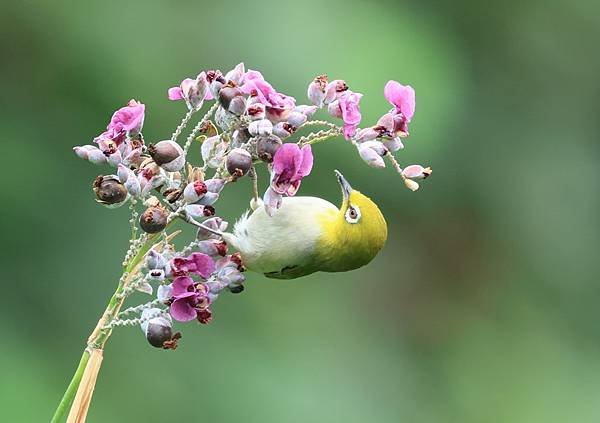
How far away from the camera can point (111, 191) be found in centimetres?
109

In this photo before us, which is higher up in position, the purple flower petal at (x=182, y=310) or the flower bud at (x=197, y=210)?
the flower bud at (x=197, y=210)

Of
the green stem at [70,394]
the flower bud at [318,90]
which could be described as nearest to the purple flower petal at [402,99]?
the flower bud at [318,90]

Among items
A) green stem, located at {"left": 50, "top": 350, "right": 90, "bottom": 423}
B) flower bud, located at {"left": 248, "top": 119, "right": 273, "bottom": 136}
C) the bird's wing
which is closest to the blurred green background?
the bird's wing

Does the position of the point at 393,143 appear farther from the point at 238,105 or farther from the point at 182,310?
the point at 182,310

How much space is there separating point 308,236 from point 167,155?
0.46 m

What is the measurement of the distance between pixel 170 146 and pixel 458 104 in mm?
2412

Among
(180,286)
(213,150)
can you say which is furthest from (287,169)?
(180,286)

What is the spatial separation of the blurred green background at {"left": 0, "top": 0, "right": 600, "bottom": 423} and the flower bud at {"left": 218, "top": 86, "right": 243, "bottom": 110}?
1.64 meters

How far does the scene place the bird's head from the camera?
152 centimetres

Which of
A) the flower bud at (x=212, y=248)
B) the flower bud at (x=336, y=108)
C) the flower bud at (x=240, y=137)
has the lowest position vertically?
the flower bud at (x=212, y=248)

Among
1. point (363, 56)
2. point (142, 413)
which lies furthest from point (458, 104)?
point (142, 413)

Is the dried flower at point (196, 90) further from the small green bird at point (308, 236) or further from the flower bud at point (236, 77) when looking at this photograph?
the small green bird at point (308, 236)

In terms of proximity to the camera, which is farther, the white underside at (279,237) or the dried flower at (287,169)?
the white underside at (279,237)

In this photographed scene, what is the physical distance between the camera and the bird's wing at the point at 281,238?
4.82 feet
